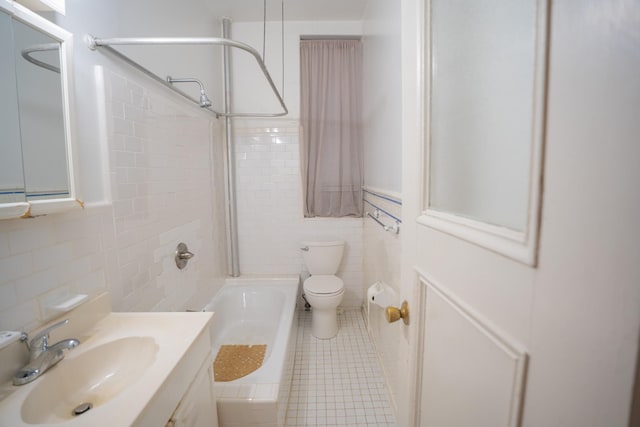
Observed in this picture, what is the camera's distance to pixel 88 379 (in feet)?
2.76

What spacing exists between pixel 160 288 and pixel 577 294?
173 cm

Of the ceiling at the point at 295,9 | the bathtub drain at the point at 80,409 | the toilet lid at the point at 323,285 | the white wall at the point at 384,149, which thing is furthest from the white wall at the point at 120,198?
the white wall at the point at 384,149

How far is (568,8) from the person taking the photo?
296 millimetres

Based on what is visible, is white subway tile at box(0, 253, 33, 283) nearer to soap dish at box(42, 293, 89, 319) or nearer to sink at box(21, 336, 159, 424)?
soap dish at box(42, 293, 89, 319)

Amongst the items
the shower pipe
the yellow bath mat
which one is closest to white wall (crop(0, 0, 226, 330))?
the shower pipe

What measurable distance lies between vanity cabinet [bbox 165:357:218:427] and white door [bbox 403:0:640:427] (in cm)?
77

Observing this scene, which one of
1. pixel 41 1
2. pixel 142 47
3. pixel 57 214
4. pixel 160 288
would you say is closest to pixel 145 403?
pixel 57 214

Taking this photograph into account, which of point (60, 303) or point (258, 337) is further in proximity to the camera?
point (258, 337)

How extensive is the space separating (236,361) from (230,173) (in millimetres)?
1609

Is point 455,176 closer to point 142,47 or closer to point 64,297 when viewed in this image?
point 64,297

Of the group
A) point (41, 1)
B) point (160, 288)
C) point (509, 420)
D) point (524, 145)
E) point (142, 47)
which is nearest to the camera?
point (509, 420)

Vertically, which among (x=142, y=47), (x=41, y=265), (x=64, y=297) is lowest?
(x=64, y=297)

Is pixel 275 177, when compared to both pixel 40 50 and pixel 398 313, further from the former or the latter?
Result: pixel 398 313

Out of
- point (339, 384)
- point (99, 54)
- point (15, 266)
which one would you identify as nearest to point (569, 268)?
point (15, 266)
